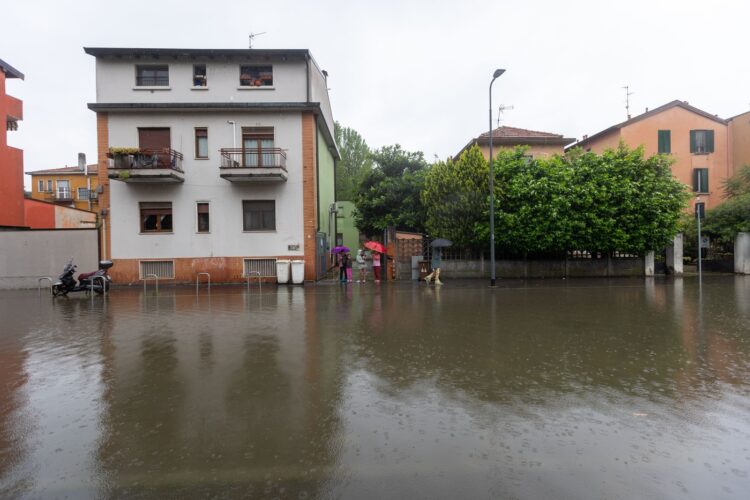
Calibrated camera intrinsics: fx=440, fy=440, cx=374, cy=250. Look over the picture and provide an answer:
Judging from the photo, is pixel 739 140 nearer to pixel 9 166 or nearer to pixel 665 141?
pixel 665 141

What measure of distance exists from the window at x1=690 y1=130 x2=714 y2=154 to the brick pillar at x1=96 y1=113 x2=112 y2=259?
126 feet

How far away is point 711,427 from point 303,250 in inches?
753

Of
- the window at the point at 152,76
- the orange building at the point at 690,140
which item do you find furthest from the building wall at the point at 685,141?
the window at the point at 152,76

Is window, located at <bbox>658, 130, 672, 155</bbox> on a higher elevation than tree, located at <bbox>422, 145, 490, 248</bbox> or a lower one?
higher

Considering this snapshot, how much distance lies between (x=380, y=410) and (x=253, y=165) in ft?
61.9

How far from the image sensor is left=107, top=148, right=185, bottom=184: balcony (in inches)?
797

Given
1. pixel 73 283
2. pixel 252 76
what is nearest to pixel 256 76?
pixel 252 76

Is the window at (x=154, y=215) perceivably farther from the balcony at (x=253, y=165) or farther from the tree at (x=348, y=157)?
the tree at (x=348, y=157)

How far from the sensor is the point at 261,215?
22.0 meters

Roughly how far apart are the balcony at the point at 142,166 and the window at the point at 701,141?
116 ft

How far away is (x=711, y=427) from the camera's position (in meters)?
3.92

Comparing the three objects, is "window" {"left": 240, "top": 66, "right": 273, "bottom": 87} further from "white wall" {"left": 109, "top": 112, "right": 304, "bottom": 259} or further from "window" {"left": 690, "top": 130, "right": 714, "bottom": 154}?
"window" {"left": 690, "top": 130, "right": 714, "bottom": 154}

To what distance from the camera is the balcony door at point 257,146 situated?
70.5ft

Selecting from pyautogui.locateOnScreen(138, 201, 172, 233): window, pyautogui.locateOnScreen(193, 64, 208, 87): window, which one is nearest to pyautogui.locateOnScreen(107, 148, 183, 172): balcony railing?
pyautogui.locateOnScreen(138, 201, 172, 233): window
